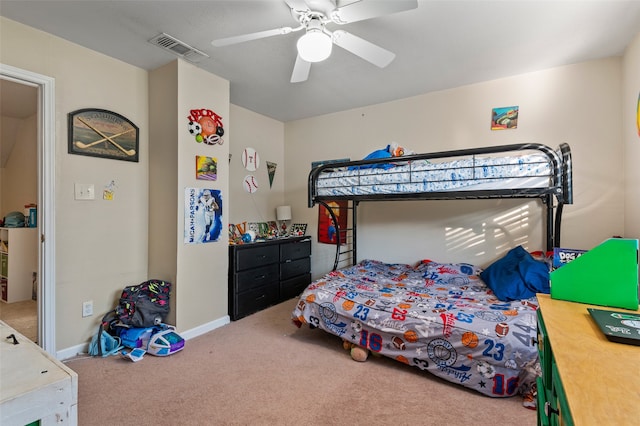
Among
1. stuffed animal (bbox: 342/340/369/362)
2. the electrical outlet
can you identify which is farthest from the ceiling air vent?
stuffed animal (bbox: 342/340/369/362)

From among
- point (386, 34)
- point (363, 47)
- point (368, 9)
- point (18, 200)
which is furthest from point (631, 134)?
point (18, 200)

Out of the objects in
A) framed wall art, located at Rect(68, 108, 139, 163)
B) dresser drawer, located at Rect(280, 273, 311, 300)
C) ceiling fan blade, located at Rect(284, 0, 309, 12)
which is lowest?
dresser drawer, located at Rect(280, 273, 311, 300)

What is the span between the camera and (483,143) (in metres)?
3.03

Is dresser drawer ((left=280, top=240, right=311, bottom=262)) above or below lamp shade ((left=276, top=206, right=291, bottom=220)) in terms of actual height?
below

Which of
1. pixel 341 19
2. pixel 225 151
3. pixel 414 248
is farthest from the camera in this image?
pixel 414 248

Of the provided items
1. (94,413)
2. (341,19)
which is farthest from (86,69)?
(94,413)

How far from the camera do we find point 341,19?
1.68 meters

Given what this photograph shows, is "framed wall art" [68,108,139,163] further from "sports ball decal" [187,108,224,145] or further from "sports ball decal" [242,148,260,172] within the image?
"sports ball decal" [242,148,260,172]

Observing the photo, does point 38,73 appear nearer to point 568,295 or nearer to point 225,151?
point 225,151

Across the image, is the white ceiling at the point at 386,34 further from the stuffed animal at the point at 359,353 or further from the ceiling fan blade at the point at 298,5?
the stuffed animal at the point at 359,353

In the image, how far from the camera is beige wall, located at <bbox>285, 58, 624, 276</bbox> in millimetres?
2549

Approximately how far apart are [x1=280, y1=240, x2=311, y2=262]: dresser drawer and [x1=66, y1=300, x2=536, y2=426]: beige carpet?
49.4 inches

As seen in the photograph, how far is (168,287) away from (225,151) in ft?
4.45

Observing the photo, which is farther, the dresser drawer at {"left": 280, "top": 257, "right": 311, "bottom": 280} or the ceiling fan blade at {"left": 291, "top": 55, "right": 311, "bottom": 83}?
the dresser drawer at {"left": 280, "top": 257, "right": 311, "bottom": 280}
